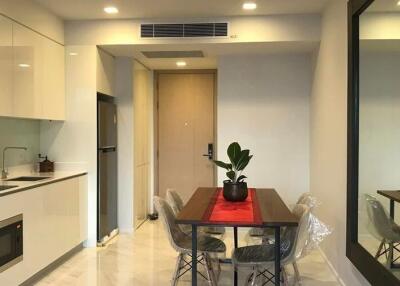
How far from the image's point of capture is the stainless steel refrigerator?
4.80 meters

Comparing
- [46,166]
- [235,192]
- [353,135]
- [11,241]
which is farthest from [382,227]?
[46,166]

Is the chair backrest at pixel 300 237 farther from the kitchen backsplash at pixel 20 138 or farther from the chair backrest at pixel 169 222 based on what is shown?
the kitchen backsplash at pixel 20 138

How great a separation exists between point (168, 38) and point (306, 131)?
2170 millimetres

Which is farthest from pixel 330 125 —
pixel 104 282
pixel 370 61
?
pixel 104 282

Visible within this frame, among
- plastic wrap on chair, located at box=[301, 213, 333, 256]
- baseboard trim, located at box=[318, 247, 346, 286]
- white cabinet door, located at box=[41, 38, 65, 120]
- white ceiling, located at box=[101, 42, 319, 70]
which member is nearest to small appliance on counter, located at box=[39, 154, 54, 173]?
white cabinet door, located at box=[41, 38, 65, 120]

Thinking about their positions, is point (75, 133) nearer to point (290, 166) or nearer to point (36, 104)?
point (36, 104)

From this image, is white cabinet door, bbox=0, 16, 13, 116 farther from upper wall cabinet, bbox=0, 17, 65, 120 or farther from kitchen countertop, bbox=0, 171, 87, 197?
kitchen countertop, bbox=0, 171, 87, 197

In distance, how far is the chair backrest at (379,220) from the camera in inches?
97.5

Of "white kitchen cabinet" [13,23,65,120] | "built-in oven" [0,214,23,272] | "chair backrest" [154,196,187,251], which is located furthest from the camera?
"white kitchen cabinet" [13,23,65,120]

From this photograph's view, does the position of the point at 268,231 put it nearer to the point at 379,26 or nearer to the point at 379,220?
the point at 379,220

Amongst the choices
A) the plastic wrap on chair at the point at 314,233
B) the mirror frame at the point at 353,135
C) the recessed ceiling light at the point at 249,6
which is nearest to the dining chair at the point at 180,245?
the plastic wrap on chair at the point at 314,233

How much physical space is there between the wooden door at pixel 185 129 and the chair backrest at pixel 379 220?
3882 mm

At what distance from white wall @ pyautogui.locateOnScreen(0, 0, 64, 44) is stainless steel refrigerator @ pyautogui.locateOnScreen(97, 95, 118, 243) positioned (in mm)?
903

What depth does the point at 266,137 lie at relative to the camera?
5.39m
